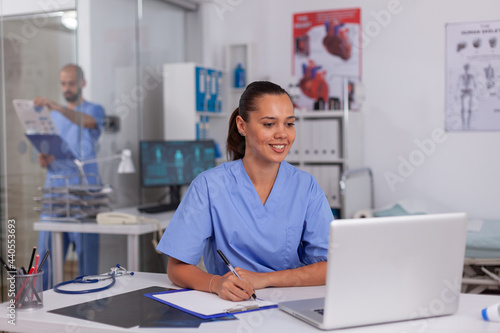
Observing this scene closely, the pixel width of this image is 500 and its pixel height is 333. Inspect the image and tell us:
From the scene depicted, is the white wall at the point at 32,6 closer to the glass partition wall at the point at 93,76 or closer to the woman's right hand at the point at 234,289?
the glass partition wall at the point at 93,76

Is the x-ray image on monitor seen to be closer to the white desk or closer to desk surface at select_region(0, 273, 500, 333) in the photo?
the white desk

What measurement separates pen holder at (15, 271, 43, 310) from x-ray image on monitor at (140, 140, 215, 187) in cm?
227

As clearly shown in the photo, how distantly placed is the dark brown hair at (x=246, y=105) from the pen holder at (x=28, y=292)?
0.79 m

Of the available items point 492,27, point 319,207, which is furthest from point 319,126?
point 319,207

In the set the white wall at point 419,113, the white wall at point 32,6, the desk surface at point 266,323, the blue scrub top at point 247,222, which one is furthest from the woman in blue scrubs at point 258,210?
the white wall at point 419,113

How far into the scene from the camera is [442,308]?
4.67 feet

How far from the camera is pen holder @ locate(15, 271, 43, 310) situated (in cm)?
151

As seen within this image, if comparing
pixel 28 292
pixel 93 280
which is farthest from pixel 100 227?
pixel 28 292

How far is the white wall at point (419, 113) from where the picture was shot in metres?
4.22

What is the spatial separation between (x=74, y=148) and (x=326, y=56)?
206cm

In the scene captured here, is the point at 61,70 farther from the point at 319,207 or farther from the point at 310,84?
the point at 319,207

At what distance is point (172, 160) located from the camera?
153 inches

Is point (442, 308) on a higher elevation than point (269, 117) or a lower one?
lower

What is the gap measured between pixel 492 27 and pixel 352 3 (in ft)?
3.34
